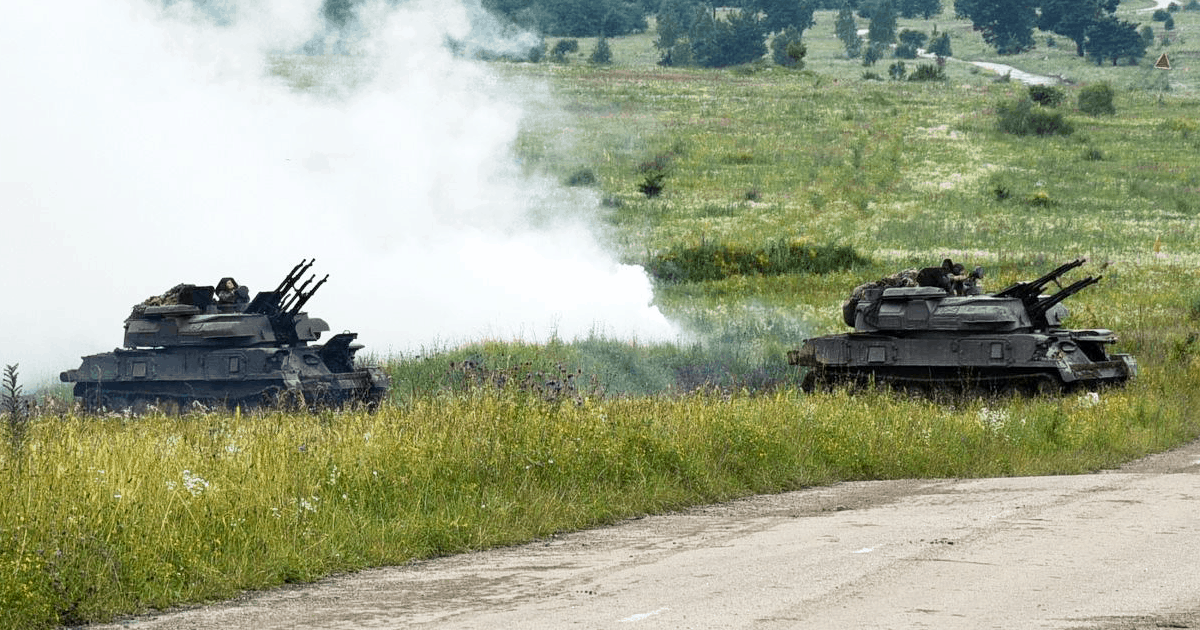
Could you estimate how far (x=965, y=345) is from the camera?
29.9 metres

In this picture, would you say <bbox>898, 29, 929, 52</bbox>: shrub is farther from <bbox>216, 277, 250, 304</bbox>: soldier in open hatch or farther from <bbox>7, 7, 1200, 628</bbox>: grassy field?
<bbox>216, 277, 250, 304</bbox>: soldier in open hatch

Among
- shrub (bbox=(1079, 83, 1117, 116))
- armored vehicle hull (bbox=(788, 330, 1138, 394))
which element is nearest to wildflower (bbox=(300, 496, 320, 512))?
armored vehicle hull (bbox=(788, 330, 1138, 394))

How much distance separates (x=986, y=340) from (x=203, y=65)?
21.4m

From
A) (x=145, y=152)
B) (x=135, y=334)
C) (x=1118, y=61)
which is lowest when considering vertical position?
(x=135, y=334)

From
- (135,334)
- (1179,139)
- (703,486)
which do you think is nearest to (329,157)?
(135,334)

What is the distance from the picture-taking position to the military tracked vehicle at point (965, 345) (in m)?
29.3

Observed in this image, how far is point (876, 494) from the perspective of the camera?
55.7ft

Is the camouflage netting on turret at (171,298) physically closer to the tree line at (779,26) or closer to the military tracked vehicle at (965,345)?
the military tracked vehicle at (965,345)

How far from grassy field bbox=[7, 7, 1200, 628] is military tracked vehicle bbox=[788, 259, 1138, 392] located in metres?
0.82

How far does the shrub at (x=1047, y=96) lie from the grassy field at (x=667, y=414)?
16.2 m

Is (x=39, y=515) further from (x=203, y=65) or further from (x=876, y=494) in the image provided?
(x=203, y=65)

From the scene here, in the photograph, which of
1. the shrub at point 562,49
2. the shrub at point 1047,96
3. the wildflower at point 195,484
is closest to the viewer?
the wildflower at point 195,484

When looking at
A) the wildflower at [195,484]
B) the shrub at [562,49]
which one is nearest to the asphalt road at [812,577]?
the wildflower at [195,484]

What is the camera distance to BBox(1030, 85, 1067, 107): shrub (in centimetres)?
9975
